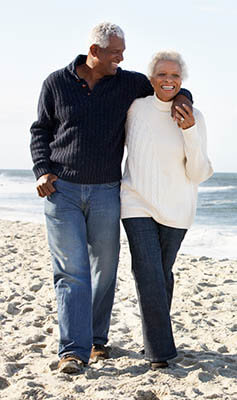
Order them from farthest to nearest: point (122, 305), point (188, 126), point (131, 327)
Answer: point (122, 305)
point (131, 327)
point (188, 126)

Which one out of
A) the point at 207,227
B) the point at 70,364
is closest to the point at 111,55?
the point at 70,364

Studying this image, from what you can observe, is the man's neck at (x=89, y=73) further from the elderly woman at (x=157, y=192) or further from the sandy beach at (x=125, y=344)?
the sandy beach at (x=125, y=344)

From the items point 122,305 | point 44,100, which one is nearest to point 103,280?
point 44,100

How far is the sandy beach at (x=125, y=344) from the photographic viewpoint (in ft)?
9.96

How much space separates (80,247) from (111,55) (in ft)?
3.73

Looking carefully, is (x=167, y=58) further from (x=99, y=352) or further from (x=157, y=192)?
(x=99, y=352)

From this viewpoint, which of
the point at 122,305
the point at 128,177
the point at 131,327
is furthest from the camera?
the point at 122,305

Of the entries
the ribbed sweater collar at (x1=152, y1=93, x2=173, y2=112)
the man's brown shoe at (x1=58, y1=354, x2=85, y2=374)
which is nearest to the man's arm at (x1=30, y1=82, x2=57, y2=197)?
the ribbed sweater collar at (x1=152, y1=93, x2=173, y2=112)

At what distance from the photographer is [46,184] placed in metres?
3.40

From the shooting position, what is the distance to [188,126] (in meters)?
3.24

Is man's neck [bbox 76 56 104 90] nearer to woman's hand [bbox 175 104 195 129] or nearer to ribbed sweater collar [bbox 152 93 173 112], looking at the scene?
ribbed sweater collar [bbox 152 93 173 112]

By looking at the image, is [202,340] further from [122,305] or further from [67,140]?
[67,140]

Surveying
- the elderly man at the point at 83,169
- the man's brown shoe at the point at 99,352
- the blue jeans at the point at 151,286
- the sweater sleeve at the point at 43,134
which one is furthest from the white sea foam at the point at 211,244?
the sweater sleeve at the point at 43,134

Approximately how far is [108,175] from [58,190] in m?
0.31
